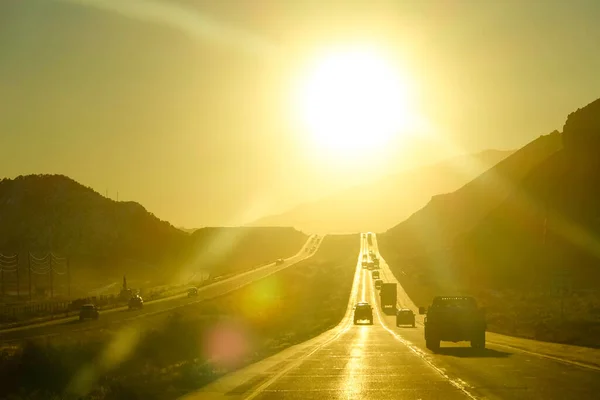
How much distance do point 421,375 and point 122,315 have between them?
6900 cm

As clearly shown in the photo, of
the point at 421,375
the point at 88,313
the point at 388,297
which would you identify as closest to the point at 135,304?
the point at 88,313

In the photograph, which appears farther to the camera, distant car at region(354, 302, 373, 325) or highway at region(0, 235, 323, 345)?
distant car at region(354, 302, 373, 325)

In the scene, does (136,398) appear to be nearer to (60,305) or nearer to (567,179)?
(60,305)

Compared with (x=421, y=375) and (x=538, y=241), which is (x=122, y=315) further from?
(x=421, y=375)

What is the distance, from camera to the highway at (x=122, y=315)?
220 feet

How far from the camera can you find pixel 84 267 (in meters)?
181

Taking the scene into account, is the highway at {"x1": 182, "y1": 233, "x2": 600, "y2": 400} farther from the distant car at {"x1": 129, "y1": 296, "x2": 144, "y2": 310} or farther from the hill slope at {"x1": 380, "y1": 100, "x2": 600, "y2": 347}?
the distant car at {"x1": 129, "y1": 296, "x2": 144, "y2": 310}

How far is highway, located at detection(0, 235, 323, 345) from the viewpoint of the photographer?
67000mm

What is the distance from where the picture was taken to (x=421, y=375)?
842 inches

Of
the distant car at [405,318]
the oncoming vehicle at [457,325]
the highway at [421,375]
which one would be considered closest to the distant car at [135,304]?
the distant car at [405,318]

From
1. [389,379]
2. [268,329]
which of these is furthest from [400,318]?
[389,379]

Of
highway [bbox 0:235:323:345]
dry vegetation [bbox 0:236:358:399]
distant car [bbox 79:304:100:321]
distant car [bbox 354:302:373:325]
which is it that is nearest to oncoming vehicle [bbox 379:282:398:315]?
dry vegetation [bbox 0:236:358:399]

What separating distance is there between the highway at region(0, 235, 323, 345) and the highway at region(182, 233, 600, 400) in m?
38.7

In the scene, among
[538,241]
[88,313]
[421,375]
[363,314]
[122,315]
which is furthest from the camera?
[538,241]
